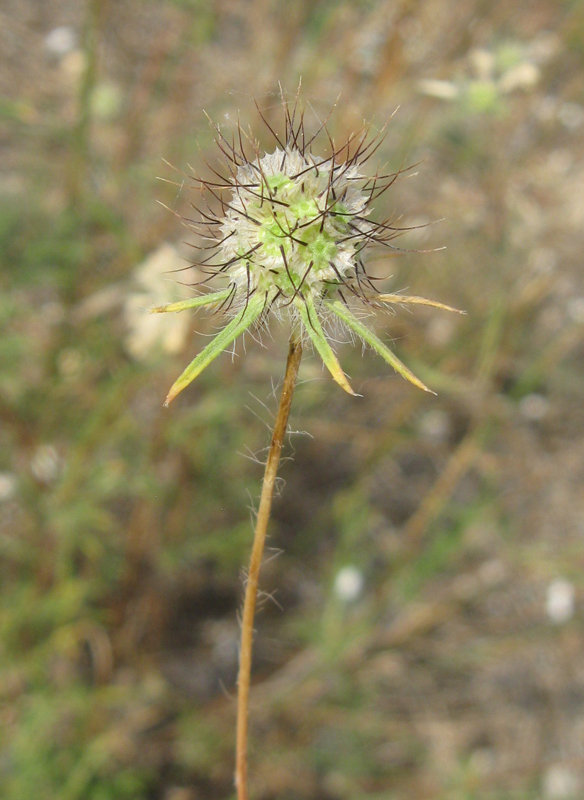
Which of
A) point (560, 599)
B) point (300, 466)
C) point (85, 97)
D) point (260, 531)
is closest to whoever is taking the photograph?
point (260, 531)

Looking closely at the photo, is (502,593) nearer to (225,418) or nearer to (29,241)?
(225,418)

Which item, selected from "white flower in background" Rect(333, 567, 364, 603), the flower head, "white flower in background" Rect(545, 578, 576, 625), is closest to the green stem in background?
the flower head

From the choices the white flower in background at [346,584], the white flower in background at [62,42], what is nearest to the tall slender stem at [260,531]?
the white flower in background at [346,584]

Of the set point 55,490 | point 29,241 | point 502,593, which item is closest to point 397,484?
point 502,593

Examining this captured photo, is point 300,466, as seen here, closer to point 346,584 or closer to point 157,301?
point 346,584

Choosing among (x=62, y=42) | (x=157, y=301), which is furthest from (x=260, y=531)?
(x=62, y=42)

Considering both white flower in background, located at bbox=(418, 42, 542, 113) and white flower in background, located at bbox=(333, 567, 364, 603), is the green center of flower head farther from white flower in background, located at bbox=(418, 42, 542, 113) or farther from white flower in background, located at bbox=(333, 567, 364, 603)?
white flower in background, located at bbox=(333, 567, 364, 603)
